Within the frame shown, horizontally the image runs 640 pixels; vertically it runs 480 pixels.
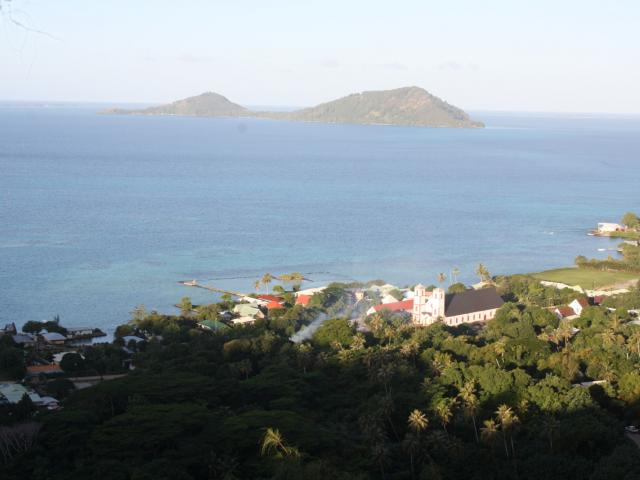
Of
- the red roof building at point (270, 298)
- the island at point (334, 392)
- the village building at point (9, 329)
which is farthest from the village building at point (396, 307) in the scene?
the village building at point (9, 329)

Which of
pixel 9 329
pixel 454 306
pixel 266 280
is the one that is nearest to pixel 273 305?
pixel 266 280

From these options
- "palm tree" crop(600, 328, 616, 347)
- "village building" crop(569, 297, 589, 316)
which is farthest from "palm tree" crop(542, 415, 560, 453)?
"village building" crop(569, 297, 589, 316)

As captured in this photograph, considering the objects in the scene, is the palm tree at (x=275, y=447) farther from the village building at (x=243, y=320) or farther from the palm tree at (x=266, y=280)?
the palm tree at (x=266, y=280)

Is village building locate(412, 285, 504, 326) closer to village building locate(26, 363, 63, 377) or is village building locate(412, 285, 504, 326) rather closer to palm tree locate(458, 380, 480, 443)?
palm tree locate(458, 380, 480, 443)

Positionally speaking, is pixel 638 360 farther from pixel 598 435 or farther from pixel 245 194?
pixel 245 194

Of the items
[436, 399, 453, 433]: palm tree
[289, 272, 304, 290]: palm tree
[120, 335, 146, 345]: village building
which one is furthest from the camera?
[289, 272, 304, 290]: palm tree

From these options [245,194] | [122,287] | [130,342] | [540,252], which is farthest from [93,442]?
[245,194]
